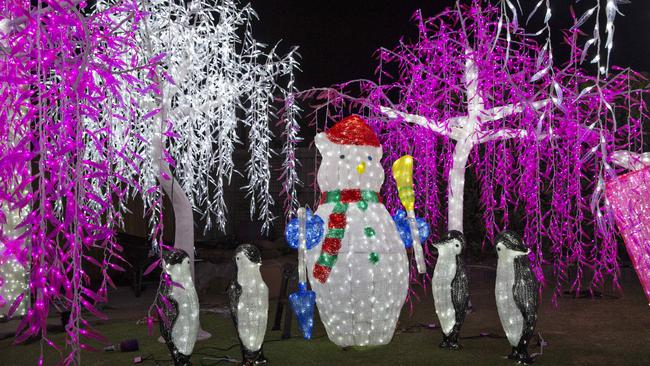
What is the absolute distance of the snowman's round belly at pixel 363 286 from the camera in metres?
4.75

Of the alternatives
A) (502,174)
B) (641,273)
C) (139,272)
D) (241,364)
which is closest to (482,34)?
(502,174)

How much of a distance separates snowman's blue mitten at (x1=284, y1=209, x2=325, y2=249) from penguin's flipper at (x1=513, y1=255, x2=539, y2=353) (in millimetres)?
1645

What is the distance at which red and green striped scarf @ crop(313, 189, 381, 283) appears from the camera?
4848mm

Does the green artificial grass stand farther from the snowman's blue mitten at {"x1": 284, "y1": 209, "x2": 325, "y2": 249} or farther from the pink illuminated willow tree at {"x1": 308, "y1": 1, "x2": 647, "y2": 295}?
the snowman's blue mitten at {"x1": 284, "y1": 209, "x2": 325, "y2": 249}

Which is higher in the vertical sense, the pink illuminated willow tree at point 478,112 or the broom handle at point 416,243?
the pink illuminated willow tree at point 478,112

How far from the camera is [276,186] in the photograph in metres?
13.9

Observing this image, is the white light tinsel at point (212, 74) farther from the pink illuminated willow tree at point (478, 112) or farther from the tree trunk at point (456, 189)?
the tree trunk at point (456, 189)

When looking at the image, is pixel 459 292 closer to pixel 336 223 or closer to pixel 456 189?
pixel 336 223

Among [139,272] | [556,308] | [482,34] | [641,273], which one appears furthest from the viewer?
[139,272]

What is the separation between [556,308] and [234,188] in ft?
28.1

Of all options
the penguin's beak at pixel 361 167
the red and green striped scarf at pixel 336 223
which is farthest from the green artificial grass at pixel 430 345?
the penguin's beak at pixel 361 167

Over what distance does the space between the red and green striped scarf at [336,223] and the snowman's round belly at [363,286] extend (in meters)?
0.04

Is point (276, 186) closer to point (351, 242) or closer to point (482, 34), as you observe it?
point (482, 34)

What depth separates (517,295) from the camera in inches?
186
